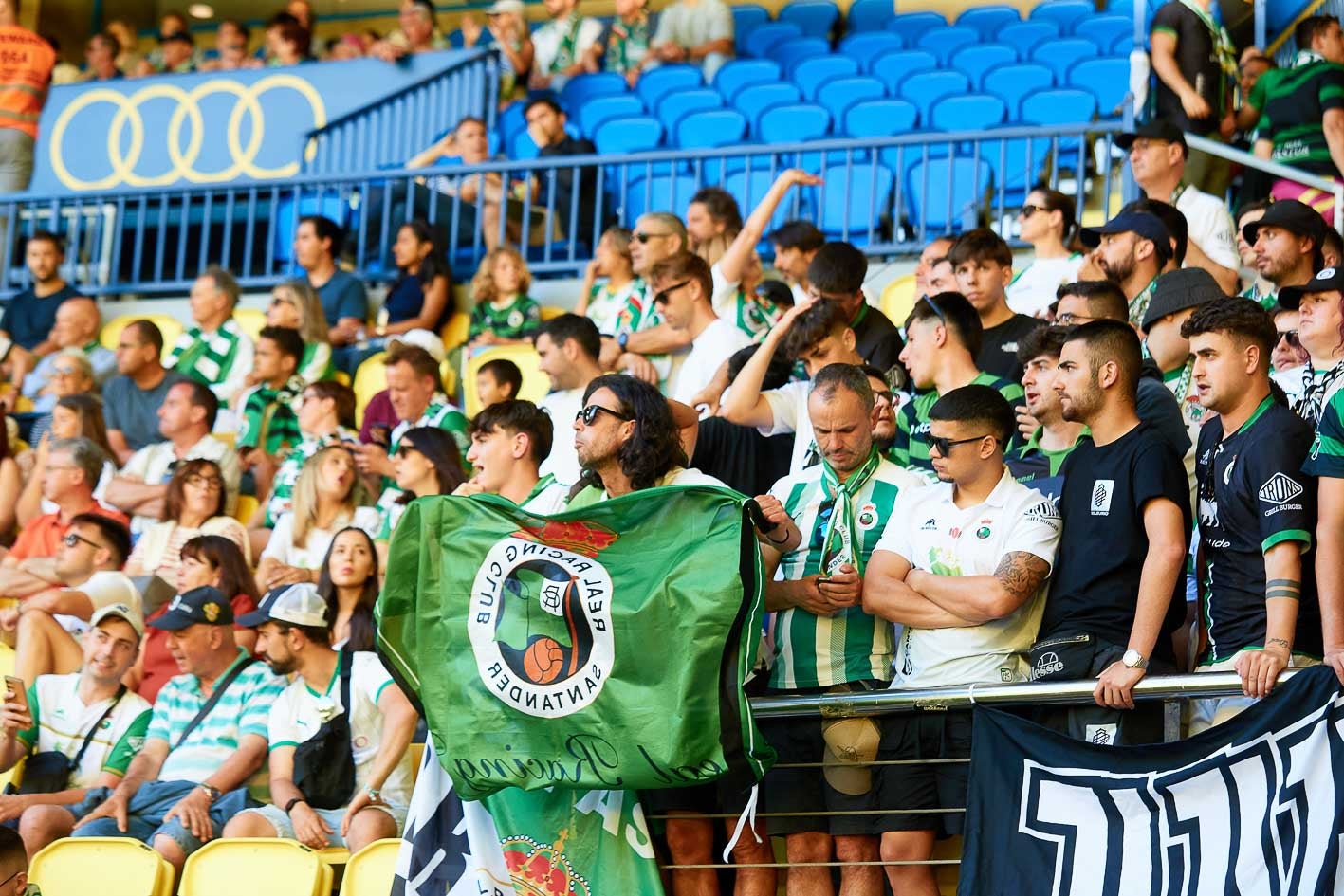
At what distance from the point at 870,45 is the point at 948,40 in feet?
2.16

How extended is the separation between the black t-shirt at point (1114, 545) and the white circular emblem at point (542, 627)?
54.5 inches

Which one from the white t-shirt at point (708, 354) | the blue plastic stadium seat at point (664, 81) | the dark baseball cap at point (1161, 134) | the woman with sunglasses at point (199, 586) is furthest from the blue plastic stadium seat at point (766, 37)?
the woman with sunglasses at point (199, 586)

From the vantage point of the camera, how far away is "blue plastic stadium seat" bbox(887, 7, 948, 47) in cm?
1557

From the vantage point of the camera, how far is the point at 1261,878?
495cm

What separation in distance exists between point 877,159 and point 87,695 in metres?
5.81

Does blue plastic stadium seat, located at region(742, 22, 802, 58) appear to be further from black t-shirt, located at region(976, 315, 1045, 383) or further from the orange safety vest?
black t-shirt, located at region(976, 315, 1045, 383)

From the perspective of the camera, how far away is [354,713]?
7.28m

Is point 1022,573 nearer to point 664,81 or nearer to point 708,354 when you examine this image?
point 708,354

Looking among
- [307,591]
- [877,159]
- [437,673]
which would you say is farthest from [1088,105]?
[437,673]

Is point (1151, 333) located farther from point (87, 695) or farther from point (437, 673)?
point (87, 695)

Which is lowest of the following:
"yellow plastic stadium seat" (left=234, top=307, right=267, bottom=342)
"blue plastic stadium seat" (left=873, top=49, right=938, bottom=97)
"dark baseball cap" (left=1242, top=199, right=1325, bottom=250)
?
"yellow plastic stadium seat" (left=234, top=307, right=267, bottom=342)

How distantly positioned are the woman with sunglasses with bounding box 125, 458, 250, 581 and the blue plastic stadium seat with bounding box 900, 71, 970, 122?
6252mm

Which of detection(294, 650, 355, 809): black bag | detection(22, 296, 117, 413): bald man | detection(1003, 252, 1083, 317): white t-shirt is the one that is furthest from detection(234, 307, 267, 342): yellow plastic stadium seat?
detection(294, 650, 355, 809): black bag

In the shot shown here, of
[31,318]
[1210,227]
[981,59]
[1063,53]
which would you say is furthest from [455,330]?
[1063,53]
